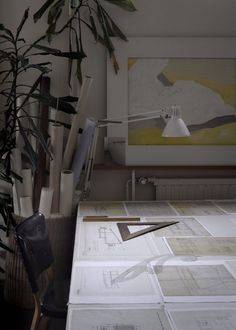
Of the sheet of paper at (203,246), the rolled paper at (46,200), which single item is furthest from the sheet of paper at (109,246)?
the rolled paper at (46,200)

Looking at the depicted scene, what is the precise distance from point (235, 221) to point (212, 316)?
1.27m

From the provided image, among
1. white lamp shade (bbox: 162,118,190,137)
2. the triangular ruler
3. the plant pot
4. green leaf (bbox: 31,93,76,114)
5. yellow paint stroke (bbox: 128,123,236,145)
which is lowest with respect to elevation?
the plant pot

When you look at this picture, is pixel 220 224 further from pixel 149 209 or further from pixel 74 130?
pixel 74 130

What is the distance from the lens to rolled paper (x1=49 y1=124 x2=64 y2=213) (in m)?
2.82

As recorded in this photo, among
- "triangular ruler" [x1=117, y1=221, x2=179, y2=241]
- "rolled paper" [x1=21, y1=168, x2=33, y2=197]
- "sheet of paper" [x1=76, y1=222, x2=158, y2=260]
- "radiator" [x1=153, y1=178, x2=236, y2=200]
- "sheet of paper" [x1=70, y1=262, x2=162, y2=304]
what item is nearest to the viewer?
"sheet of paper" [x1=70, y1=262, x2=162, y2=304]

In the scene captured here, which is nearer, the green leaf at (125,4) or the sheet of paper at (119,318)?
the sheet of paper at (119,318)

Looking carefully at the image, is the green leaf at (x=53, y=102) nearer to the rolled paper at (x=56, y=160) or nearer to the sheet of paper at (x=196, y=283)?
the rolled paper at (x=56, y=160)

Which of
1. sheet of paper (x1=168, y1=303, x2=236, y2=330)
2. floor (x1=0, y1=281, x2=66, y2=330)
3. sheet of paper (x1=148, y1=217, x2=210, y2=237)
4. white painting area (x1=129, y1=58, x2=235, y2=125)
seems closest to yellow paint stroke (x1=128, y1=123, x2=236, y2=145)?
white painting area (x1=129, y1=58, x2=235, y2=125)

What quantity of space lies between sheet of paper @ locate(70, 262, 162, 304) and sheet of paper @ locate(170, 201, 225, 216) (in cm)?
108

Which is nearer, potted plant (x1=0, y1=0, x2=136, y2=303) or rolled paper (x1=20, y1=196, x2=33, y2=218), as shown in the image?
potted plant (x1=0, y1=0, x2=136, y2=303)

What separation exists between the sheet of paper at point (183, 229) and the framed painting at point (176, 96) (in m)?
0.92

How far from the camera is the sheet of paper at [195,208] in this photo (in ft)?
8.71

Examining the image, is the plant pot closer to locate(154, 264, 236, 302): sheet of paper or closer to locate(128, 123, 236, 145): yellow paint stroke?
locate(128, 123, 236, 145): yellow paint stroke

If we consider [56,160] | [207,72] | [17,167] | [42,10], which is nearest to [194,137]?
[207,72]
